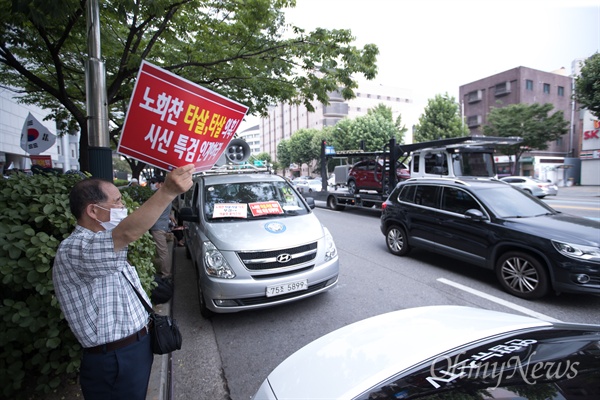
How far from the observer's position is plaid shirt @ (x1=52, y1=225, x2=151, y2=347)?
56.5 inches

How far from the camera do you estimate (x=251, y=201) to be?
4773mm

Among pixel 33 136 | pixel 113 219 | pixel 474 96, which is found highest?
pixel 474 96

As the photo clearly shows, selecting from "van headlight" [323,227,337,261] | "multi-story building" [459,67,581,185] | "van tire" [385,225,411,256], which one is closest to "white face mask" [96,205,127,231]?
"van headlight" [323,227,337,261]

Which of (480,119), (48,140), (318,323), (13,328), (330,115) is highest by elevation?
(330,115)

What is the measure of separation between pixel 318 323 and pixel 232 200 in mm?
2124

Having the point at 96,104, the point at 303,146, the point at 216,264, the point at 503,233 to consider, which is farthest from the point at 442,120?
the point at 96,104

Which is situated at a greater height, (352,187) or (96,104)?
(96,104)

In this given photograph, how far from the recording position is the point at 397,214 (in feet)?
21.9

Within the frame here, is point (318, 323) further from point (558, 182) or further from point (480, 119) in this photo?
point (480, 119)

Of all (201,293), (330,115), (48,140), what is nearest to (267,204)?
(201,293)

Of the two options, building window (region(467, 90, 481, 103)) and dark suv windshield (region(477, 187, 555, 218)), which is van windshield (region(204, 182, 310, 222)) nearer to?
dark suv windshield (region(477, 187, 555, 218))

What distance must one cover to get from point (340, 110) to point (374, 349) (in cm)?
6013

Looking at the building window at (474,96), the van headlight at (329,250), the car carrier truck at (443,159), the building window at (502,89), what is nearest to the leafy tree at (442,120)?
the building window at (502,89)

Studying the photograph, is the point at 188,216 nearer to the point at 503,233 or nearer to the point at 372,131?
the point at 503,233
